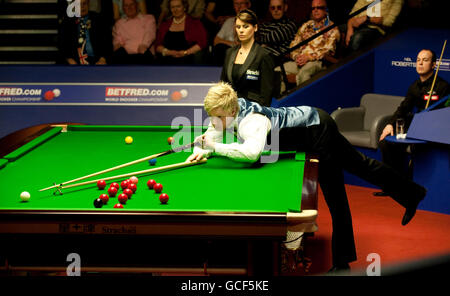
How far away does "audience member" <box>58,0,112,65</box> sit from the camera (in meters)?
8.18

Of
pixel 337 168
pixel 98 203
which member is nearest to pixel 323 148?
pixel 337 168

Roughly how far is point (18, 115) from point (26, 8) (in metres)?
1.97

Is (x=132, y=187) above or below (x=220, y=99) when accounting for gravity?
below

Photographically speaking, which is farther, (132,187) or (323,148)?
(323,148)

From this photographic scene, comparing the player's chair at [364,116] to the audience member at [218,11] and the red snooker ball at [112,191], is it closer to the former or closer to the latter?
the audience member at [218,11]

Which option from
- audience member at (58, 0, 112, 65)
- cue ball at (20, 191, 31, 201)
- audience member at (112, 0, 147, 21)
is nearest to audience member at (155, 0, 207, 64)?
audience member at (112, 0, 147, 21)

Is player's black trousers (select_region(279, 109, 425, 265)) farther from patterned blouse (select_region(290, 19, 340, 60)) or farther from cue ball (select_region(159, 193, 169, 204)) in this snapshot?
patterned blouse (select_region(290, 19, 340, 60))

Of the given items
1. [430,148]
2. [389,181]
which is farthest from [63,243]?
[430,148]

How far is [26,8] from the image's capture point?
361 inches

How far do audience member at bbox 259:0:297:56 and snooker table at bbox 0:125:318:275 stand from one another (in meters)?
4.32

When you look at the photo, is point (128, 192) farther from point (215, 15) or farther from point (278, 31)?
point (215, 15)

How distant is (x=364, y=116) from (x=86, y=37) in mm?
3556

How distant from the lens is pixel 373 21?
720cm

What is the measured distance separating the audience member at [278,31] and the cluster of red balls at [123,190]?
4641 mm
